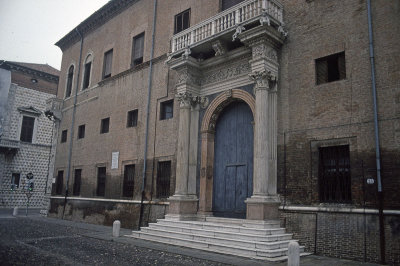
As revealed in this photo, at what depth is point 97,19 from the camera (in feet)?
77.6

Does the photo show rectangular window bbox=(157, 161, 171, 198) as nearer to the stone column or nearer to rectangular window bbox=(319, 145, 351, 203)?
the stone column

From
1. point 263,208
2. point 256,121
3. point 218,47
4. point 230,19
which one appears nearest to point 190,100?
point 218,47

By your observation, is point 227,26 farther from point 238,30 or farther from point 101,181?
point 101,181

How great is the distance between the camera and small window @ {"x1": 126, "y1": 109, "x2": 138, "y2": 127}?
19077 mm

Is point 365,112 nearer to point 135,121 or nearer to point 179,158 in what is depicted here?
point 179,158

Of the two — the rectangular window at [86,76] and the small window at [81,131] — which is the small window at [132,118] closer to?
the small window at [81,131]

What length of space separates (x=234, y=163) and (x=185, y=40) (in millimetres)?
5748

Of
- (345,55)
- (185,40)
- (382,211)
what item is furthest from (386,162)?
(185,40)

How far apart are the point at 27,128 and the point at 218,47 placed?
92.4ft

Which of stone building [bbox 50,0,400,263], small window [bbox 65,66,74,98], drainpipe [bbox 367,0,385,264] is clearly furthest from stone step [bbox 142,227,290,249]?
small window [bbox 65,66,74,98]

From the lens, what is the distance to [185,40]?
15.1 metres

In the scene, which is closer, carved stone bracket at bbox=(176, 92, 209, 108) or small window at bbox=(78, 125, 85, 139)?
carved stone bracket at bbox=(176, 92, 209, 108)

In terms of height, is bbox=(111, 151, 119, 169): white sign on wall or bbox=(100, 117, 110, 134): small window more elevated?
bbox=(100, 117, 110, 134): small window

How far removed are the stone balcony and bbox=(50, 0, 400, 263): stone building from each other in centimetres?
5
